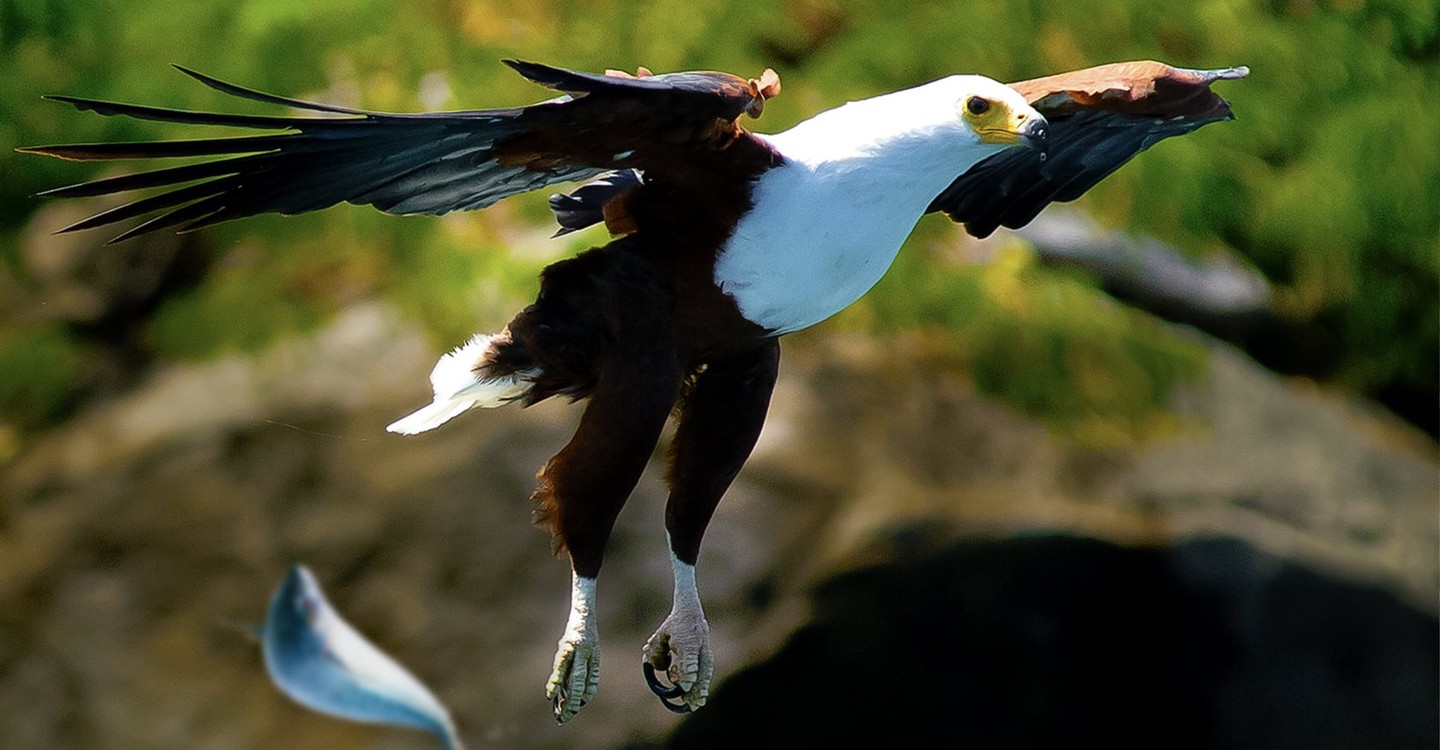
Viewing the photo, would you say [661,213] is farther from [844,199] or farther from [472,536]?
[472,536]

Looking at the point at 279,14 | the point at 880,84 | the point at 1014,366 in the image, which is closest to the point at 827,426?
the point at 1014,366

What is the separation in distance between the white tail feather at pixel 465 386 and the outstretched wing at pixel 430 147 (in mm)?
130

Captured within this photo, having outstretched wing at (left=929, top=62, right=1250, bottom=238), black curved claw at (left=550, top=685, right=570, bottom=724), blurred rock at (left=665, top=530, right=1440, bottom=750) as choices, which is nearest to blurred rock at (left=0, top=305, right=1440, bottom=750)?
blurred rock at (left=665, top=530, right=1440, bottom=750)

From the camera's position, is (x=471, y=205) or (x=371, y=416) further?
(x=371, y=416)

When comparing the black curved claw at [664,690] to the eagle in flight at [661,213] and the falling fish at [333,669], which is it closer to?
the eagle in flight at [661,213]

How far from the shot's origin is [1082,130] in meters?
1.26

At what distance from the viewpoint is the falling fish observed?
8.13 ft

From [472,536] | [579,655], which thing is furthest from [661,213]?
[472,536]

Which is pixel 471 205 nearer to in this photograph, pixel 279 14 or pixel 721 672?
pixel 721 672

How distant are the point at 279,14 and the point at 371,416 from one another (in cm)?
68

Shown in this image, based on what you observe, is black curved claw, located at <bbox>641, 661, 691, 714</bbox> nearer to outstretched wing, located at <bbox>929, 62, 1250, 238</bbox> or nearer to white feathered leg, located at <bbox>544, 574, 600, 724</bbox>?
white feathered leg, located at <bbox>544, 574, 600, 724</bbox>

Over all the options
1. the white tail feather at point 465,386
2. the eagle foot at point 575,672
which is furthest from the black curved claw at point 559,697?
the white tail feather at point 465,386

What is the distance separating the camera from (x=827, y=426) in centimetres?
245

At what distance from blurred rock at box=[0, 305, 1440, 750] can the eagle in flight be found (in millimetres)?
1202
